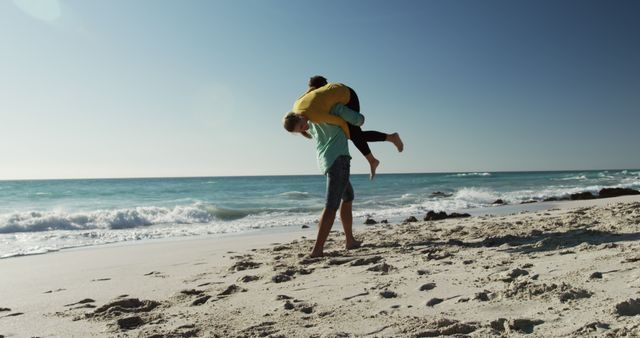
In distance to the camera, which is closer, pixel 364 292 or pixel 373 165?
pixel 364 292

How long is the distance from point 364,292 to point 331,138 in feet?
6.04

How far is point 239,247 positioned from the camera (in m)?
5.50

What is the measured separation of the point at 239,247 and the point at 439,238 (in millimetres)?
2372

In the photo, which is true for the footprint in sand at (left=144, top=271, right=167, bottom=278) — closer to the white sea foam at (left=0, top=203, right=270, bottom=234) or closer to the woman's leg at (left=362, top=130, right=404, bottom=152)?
the woman's leg at (left=362, top=130, right=404, bottom=152)

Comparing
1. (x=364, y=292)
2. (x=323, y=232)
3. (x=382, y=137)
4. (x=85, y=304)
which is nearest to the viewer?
(x=364, y=292)

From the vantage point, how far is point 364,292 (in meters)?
2.60

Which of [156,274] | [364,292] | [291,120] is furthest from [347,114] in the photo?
[156,274]

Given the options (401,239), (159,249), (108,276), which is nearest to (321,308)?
(108,276)

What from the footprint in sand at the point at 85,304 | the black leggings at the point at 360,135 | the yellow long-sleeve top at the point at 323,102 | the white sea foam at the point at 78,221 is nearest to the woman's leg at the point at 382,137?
the black leggings at the point at 360,135

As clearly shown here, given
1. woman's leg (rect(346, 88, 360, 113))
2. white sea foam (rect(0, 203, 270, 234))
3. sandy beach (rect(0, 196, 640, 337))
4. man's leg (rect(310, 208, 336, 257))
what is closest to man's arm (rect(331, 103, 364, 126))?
woman's leg (rect(346, 88, 360, 113))

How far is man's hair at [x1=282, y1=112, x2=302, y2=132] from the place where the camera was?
4.00m

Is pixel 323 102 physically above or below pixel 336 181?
above

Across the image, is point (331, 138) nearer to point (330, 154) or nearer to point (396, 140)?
point (330, 154)

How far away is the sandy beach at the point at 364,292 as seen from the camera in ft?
6.45
